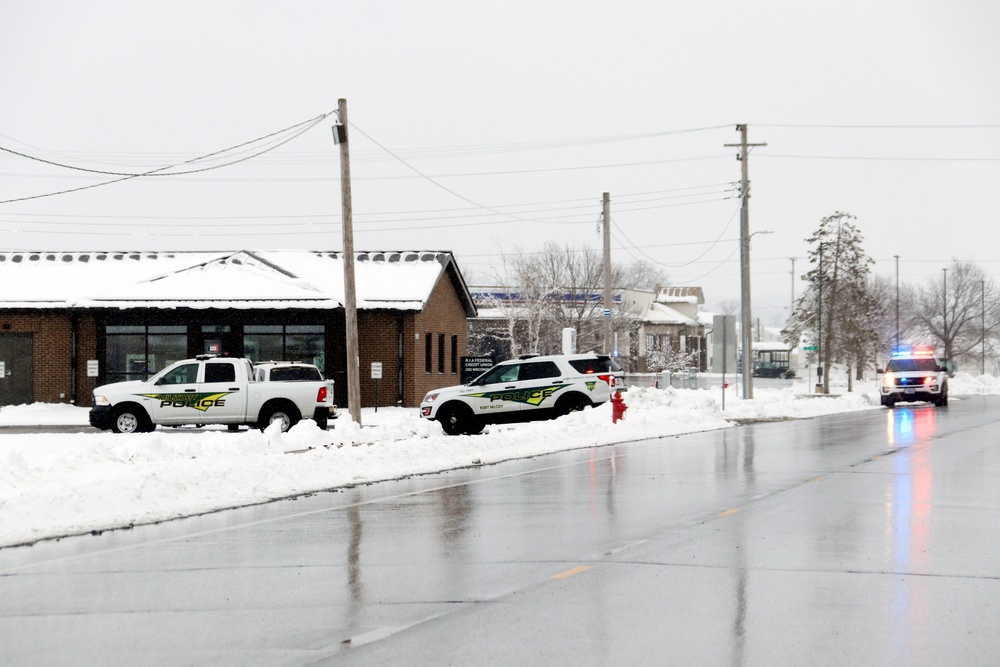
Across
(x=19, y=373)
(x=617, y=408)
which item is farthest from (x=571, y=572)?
(x=19, y=373)

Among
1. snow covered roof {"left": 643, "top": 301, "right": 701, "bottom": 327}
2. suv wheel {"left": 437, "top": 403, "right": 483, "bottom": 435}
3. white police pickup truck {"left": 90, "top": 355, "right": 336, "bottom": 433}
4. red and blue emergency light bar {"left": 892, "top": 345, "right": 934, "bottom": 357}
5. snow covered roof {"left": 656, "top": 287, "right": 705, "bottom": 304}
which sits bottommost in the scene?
suv wheel {"left": 437, "top": 403, "right": 483, "bottom": 435}

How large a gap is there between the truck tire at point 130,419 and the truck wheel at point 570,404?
10205 millimetres

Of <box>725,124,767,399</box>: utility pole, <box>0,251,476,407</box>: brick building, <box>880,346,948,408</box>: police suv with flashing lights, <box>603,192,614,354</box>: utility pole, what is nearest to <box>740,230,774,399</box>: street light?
<box>725,124,767,399</box>: utility pole

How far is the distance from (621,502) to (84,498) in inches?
258

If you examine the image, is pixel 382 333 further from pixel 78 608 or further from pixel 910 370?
pixel 78 608

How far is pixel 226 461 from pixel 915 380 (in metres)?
36.4

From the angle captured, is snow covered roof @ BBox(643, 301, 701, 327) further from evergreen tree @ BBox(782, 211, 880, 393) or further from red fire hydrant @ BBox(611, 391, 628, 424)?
red fire hydrant @ BBox(611, 391, 628, 424)

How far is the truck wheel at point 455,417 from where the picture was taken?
30.0 m

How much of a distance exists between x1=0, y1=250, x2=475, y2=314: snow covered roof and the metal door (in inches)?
60.7

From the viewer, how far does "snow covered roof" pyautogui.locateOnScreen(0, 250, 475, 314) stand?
42344mm

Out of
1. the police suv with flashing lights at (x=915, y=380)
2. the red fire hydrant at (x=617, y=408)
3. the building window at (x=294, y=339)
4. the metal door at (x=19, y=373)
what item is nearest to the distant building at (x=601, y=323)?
the police suv with flashing lights at (x=915, y=380)

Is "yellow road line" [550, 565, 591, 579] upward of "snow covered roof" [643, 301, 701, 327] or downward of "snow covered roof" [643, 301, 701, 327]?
downward

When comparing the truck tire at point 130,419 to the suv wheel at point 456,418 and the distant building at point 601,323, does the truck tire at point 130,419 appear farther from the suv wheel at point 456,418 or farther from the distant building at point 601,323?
the distant building at point 601,323

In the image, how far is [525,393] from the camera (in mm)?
30328
